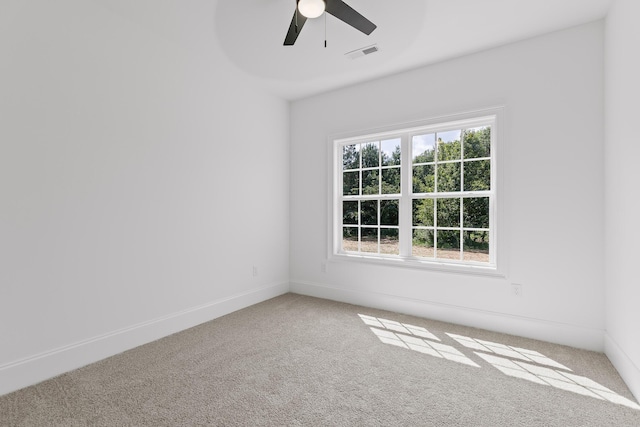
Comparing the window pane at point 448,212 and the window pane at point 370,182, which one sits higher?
the window pane at point 370,182

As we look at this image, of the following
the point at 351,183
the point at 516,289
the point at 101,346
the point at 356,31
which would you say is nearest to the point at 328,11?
the point at 356,31

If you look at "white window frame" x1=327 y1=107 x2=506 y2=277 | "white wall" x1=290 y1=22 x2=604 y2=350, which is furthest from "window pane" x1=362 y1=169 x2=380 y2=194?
"white wall" x1=290 y1=22 x2=604 y2=350

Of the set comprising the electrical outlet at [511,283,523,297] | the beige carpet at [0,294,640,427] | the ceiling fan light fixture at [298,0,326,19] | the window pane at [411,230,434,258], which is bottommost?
the beige carpet at [0,294,640,427]

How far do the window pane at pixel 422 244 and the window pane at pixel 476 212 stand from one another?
41 cm

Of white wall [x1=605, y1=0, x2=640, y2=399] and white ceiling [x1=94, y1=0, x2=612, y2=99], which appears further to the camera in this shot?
white ceiling [x1=94, y1=0, x2=612, y2=99]

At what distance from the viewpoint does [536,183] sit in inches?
112

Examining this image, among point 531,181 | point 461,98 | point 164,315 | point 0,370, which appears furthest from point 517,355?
point 0,370

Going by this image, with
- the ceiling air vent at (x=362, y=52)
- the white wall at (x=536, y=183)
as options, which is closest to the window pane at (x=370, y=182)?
the white wall at (x=536, y=183)

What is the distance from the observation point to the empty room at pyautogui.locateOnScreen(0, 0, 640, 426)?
2.04 m

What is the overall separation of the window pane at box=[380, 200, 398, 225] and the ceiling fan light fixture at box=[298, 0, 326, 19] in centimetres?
229

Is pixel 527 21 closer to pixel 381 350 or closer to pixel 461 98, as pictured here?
pixel 461 98

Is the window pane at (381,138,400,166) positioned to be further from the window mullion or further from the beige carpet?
the beige carpet

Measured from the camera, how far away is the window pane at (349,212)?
410 cm

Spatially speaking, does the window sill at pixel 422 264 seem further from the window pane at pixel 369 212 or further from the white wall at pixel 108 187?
the white wall at pixel 108 187
